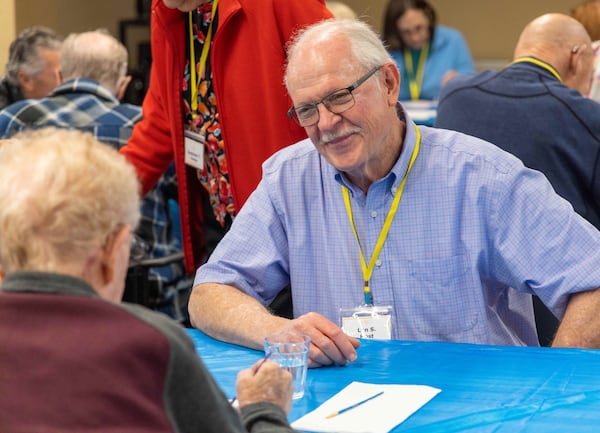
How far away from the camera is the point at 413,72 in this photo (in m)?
7.28

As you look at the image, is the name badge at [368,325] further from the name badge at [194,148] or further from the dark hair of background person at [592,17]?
the dark hair of background person at [592,17]

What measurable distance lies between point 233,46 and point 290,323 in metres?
1.19

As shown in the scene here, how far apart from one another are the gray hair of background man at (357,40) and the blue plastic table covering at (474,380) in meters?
0.71

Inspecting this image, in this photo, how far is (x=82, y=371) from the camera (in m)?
1.15

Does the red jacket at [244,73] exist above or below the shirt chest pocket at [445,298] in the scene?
above

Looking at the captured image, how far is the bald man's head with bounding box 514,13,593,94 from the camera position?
3629 millimetres

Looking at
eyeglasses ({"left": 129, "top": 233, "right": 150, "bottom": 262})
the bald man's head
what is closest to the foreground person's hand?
the bald man's head

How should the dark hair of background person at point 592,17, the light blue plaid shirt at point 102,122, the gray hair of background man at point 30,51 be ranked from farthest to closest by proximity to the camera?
1. the gray hair of background man at point 30,51
2. the dark hair of background person at point 592,17
3. the light blue plaid shirt at point 102,122

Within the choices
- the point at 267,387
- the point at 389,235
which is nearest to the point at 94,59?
the point at 389,235

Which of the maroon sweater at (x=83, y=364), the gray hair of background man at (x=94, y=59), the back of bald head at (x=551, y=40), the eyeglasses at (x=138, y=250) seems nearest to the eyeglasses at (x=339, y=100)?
the maroon sweater at (x=83, y=364)

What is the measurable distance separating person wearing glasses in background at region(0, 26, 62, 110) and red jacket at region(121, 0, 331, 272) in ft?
6.69

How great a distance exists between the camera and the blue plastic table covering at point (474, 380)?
1.64 meters

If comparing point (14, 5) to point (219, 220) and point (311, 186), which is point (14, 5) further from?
point (311, 186)

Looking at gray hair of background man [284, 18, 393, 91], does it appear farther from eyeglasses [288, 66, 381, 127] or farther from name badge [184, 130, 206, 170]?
name badge [184, 130, 206, 170]
